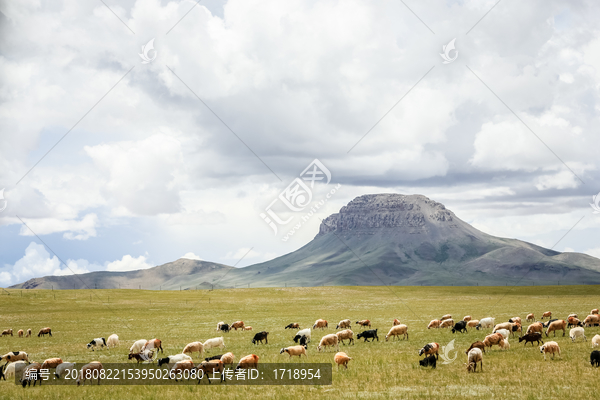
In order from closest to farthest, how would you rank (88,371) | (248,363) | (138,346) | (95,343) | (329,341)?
1. (88,371)
2. (248,363)
3. (138,346)
4. (329,341)
5. (95,343)

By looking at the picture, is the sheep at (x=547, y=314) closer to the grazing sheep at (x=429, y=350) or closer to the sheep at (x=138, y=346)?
the grazing sheep at (x=429, y=350)

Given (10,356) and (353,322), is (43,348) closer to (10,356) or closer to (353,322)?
(10,356)

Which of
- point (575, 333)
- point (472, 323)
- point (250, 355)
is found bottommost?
point (472, 323)

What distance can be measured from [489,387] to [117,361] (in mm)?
20266

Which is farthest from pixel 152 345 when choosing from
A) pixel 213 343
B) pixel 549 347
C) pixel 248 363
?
pixel 549 347

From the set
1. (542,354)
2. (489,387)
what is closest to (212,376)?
(489,387)

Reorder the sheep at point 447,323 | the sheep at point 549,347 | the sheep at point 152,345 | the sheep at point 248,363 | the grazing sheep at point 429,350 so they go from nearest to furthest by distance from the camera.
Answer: the sheep at point 248,363 → the sheep at point 549,347 → the grazing sheep at point 429,350 → the sheep at point 152,345 → the sheep at point 447,323

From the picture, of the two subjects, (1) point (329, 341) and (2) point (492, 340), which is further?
(1) point (329, 341)

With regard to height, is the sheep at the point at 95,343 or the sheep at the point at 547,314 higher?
the sheep at the point at 95,343

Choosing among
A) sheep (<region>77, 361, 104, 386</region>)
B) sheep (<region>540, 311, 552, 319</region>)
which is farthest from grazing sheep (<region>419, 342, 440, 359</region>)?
sheep (<region>540, 311, 552, 319</region>)

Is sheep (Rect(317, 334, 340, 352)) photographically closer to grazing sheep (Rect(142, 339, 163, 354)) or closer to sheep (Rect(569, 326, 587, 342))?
grazing sheep (Rect(142, 339, 163, 354))

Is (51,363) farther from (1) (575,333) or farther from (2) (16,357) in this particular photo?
(1) (575,333)

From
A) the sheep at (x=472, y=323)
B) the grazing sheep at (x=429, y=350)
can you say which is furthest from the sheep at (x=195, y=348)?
the sheep at (x=472, y=323)

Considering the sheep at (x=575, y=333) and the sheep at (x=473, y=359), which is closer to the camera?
the sheep at (x=473, y=359)
